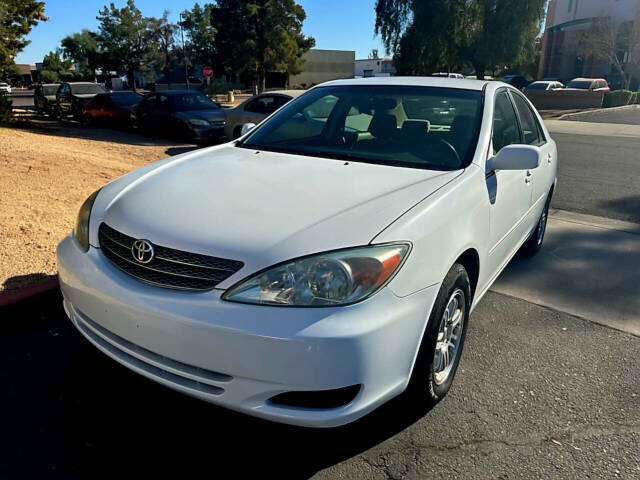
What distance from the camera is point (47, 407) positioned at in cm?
272

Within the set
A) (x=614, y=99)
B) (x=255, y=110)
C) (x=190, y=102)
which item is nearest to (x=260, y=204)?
(x=255, y=110)

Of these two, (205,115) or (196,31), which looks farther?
(196,31)

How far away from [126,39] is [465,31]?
35791 mm

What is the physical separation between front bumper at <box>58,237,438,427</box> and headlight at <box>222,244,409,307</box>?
41mm

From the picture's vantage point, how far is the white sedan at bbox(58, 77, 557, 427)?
2.02 metres

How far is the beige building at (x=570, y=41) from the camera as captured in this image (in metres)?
48.0

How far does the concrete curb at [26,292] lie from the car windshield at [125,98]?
14.2 metres

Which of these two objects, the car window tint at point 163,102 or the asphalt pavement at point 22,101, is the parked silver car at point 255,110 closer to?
the car window tint at point 163,102

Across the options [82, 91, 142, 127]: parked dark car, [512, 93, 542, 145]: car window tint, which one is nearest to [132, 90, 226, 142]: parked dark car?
[82, 91, 142, 127]: parked dark car

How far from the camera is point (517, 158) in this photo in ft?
9.76

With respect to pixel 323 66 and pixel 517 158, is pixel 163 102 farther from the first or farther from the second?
pixel 323 66

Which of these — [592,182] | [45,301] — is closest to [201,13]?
[592,182]

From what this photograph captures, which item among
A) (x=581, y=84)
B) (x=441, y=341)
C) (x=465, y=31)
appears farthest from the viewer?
(x=581, y=84)

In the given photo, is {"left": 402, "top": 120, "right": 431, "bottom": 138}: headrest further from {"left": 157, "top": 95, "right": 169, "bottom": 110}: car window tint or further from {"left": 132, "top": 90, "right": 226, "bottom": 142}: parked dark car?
{"left": 157, "top": 95, "right": 169, "bottom": 110}: car window tint
